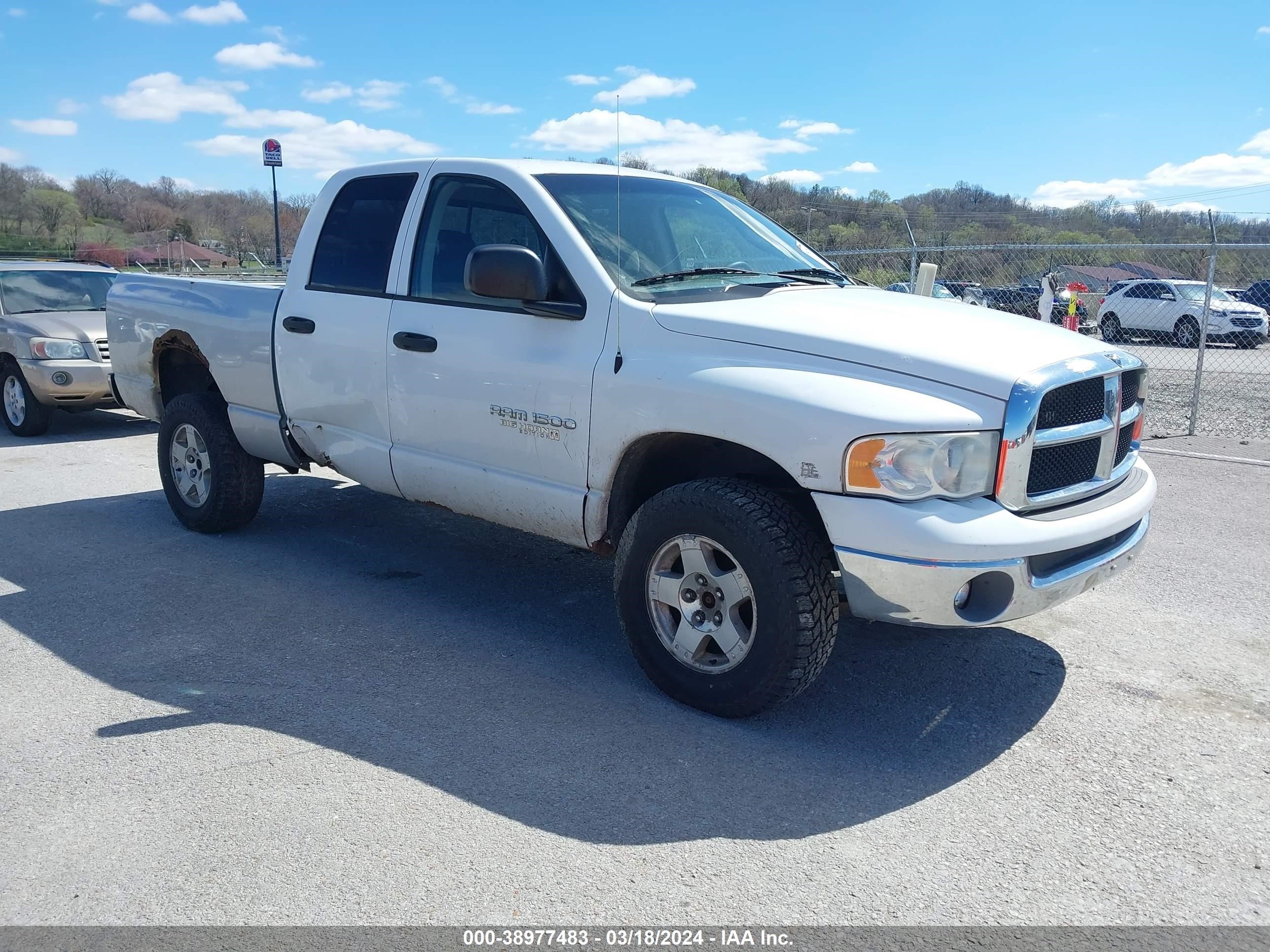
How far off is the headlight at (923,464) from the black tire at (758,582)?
331 mm

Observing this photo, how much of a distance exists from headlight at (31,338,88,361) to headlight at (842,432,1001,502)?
9043 mm

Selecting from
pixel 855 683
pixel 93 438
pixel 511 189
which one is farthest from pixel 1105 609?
pixel 93 438

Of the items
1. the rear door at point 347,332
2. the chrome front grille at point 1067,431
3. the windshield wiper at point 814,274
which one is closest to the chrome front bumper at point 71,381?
the rear door at point 347,332

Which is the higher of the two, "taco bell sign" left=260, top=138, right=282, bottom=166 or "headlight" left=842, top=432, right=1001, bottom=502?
"taco bell sign" left=260, top=138, right=282, bottom=166

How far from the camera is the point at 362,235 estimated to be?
523 cm

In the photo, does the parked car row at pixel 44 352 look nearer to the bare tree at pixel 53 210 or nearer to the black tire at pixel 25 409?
the black tire at pixel 25 409

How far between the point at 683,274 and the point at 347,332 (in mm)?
1786

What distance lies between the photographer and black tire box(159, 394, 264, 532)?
19.7ft

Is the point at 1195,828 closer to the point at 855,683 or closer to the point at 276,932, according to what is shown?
the point at 855,683

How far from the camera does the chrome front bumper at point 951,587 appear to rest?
10.8ft

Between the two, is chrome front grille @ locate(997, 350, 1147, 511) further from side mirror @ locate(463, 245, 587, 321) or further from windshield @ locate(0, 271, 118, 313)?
windshield @ locate(0, 271, 118, 313)

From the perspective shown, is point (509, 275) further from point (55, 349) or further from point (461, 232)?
point (55, 349)

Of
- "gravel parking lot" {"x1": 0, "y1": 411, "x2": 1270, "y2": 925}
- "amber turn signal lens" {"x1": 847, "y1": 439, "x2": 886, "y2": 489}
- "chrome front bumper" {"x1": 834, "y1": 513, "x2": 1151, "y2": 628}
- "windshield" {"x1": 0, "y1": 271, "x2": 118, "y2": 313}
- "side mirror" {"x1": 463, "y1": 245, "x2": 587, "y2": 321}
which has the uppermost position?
"side mirror" {"x1": 463, "y1": 245, "x2": 587, "y2": 321}

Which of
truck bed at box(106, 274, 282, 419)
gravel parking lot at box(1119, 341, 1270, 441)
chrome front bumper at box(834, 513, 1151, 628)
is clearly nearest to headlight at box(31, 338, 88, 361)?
truck bed at box(106, 274, 282, 419)
